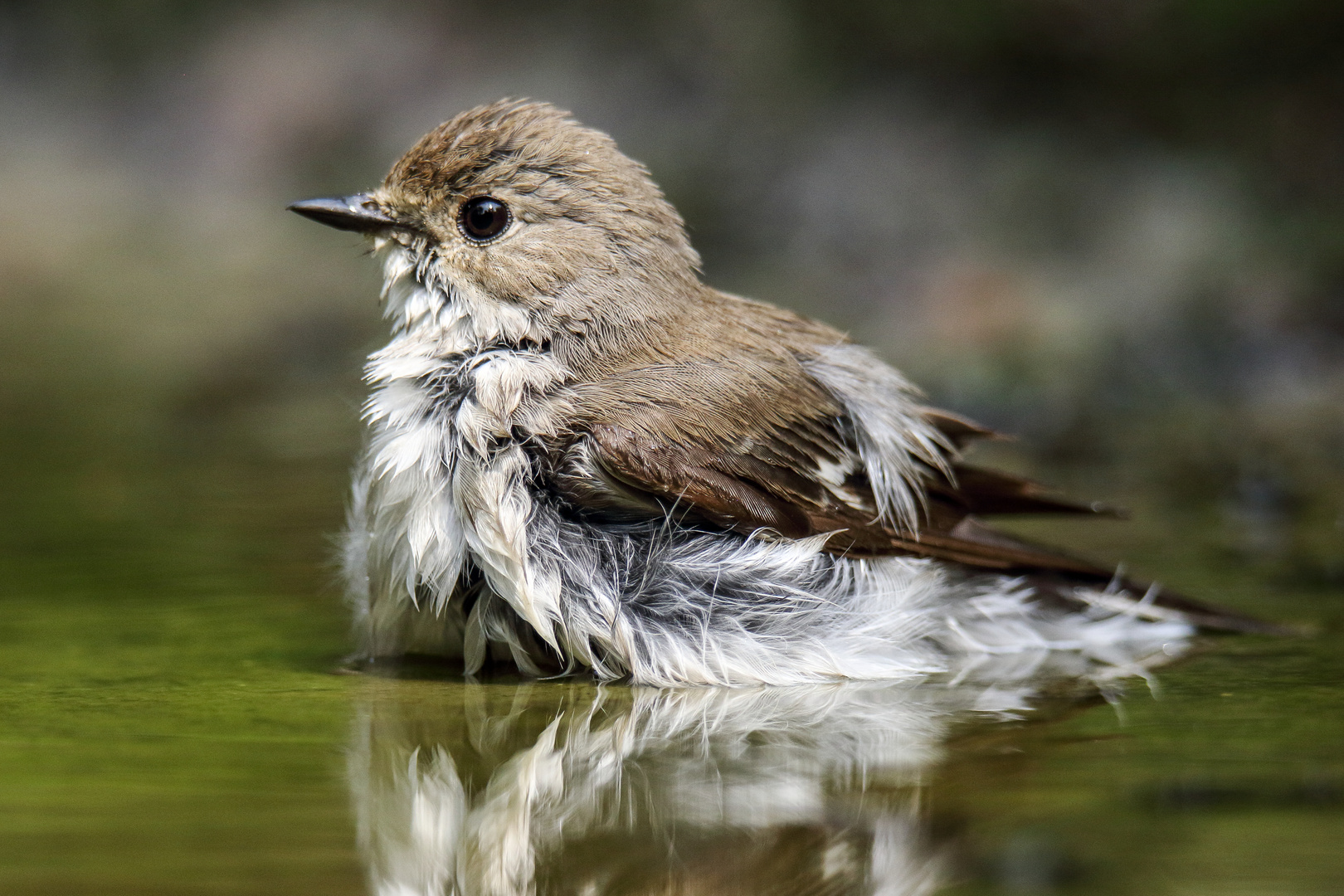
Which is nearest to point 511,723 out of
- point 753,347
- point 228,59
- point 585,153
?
point 753,347

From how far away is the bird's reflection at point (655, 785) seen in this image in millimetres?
2119

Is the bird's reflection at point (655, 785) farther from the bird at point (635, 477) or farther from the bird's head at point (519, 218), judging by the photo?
the bird's head at point (519, 218)

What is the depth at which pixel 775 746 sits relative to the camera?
2.89 metres

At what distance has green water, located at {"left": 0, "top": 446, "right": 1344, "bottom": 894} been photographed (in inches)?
83.4

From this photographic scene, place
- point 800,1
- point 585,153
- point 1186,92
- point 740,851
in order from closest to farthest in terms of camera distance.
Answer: point 740,851, point 585,153, point 1186,92, point 800,1

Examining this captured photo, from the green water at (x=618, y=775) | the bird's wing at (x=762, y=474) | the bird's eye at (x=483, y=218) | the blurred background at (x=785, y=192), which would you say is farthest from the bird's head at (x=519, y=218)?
the blurred background at (x=785, y=192)

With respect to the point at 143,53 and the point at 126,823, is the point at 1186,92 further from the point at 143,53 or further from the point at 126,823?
the point at 126,823

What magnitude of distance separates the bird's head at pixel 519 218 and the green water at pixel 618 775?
106 centimetres

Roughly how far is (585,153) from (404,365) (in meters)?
0.81

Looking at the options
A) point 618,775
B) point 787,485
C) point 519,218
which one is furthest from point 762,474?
point 618,775

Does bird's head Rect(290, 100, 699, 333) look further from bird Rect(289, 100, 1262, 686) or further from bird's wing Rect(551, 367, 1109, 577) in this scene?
bird's wing Rect(551, 367, 1109, 577)

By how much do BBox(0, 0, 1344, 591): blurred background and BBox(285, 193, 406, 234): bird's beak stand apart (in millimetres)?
2838

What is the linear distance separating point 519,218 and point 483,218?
10cm

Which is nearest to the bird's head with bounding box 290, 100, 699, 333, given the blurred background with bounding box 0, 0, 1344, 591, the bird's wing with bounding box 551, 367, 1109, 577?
the bird's wing with bounding box 551, 367, 1109, 577
